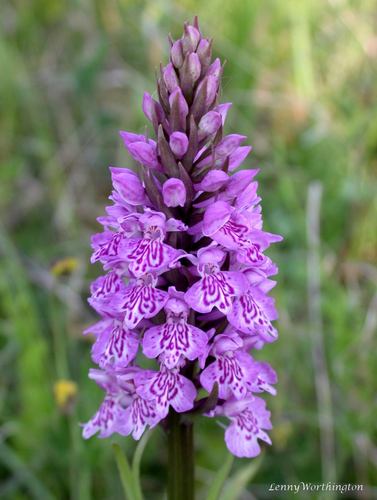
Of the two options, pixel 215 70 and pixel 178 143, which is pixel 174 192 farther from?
pixel 215 70

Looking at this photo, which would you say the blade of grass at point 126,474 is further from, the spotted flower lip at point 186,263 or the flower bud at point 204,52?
the flower bud at point 204,52

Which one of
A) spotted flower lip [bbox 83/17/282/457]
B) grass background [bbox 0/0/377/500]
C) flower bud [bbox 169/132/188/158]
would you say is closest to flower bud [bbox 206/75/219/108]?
spotted flower lip [bbox 83/17/282/457]

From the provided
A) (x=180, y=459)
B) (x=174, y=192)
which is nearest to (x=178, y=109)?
(x=174, y=192)

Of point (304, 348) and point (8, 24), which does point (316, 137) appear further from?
point (8, 24)

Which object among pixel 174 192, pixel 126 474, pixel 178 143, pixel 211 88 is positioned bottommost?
pixel 126 474

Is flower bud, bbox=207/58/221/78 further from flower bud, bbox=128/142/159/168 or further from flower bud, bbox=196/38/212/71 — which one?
flower bud, bbox=128/142/159/168
